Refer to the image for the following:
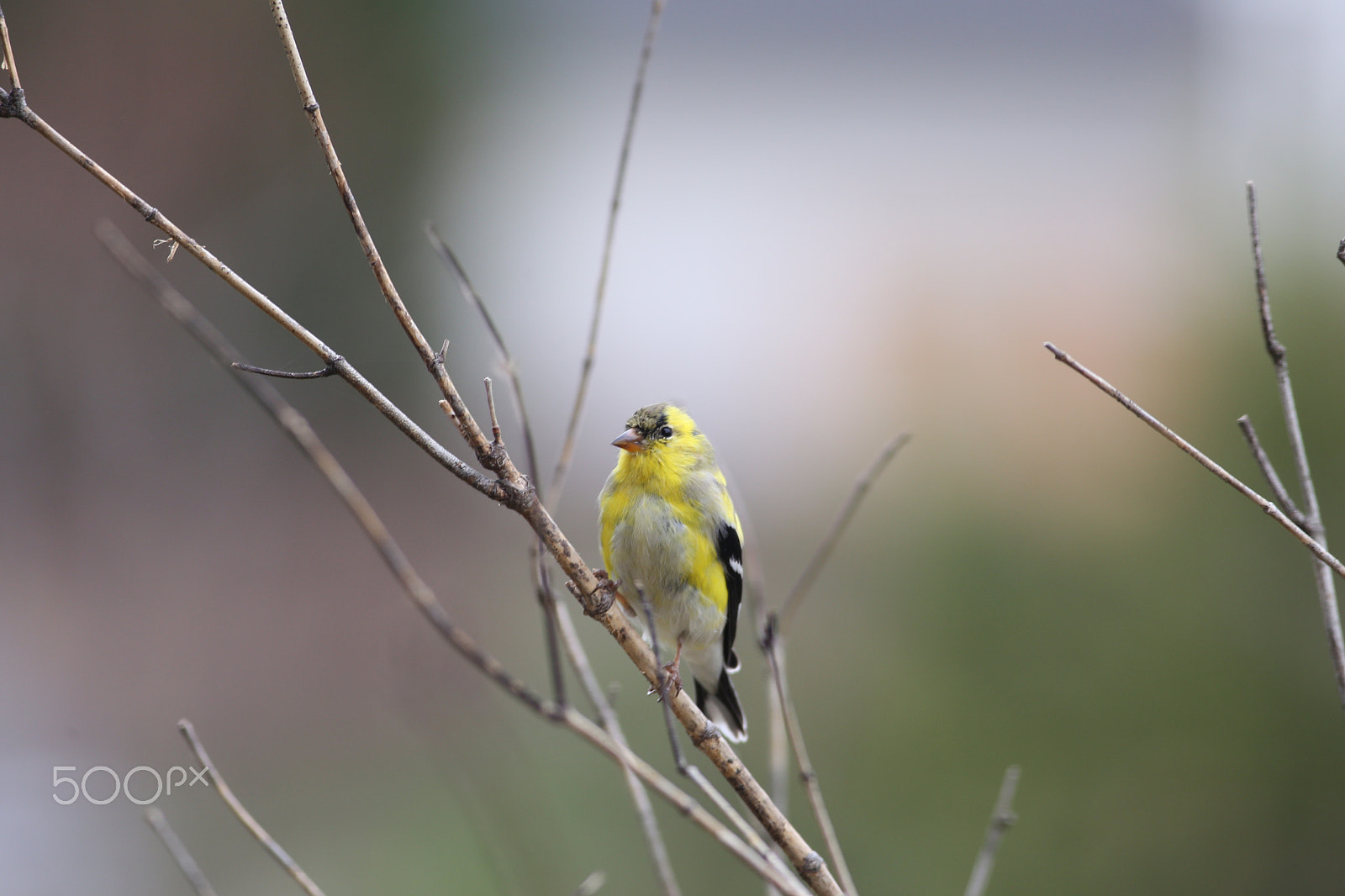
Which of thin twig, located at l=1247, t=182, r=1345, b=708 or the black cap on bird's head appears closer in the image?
thin twig, located at l=1247, t=182, r=1345, b=708

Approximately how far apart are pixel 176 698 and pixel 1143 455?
4161 mm

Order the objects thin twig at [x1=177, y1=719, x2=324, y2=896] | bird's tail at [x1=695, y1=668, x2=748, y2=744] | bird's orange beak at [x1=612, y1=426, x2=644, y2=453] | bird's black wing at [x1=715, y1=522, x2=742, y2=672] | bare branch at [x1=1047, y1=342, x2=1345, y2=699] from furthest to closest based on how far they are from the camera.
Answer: bird's tail at [x1=695, y1=668, x2=748, y2=744] → bird's black wing at [x1=715, y1=522, x2=742, y2=672] → bird's orange beak at [x1=612, y1=426, x2=644, y2=453] → thin twig at [x1=177, y1=719, x2=324, y2=896] → bare branch at [x1=1047, y1=342, x2=1345, y2=699]

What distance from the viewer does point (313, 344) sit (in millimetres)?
733

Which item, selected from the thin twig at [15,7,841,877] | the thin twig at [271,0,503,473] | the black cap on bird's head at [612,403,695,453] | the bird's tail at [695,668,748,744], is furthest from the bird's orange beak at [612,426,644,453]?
the thin twig at [271,0,503,473]

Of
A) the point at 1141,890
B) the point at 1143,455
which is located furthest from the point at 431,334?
the point at 1141,890

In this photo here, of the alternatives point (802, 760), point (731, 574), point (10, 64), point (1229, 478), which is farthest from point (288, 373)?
point (731, 574)

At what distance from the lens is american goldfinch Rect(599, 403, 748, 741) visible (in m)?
1.63

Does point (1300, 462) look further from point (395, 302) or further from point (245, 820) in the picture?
point (245, 820)

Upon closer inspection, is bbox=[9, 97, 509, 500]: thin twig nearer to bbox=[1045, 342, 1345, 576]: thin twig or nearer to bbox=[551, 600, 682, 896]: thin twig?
bbox=[551, 600, 682, 896]: thin twig

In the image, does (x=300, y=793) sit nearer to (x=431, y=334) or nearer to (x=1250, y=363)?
(x=431, y=334)

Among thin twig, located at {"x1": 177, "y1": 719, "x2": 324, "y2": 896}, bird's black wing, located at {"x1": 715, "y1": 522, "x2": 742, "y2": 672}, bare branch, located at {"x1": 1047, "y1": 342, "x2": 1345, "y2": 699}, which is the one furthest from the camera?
bird's black wing, located at {"x1": 715, "y1": 522, "x2": 742, "y2": 672}

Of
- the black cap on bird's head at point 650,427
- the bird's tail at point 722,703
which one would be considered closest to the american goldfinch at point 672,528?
the black cap on bird's head at point 650,427

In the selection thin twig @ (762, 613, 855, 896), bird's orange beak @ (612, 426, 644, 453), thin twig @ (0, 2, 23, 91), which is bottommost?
thin twig @ (762, 613, 855, 896)

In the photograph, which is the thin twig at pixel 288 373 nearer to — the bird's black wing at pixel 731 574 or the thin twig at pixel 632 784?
the thin twig at pixel 632 784
